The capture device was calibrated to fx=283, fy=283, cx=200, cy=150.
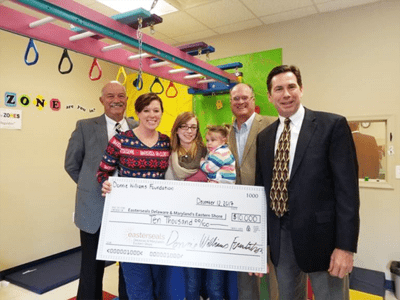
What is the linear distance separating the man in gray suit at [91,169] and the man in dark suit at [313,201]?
48.1 inches

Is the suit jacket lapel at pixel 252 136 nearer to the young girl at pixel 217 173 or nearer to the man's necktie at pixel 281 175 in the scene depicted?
the young girl at pixel 217 173

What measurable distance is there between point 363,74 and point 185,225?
2.72m

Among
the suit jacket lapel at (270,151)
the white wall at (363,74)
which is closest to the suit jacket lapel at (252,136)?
the suit jacket lapel at (270,151)

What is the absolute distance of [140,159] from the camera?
1.82m

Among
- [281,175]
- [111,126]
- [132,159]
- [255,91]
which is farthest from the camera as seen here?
[255,91]

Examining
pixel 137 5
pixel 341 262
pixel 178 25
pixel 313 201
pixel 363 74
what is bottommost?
pixel 341 262

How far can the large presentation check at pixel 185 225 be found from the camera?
1.63 m

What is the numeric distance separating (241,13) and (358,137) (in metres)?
1.98

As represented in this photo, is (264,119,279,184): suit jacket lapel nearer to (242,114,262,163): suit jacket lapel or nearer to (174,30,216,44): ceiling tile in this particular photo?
(242,114,262,163): suit jacket lapel

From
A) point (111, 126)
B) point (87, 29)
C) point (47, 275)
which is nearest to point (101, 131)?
point (111, 126)

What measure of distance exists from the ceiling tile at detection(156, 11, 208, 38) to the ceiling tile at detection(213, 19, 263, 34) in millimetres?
228

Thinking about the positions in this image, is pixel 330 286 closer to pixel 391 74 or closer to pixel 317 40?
pixel 391 74

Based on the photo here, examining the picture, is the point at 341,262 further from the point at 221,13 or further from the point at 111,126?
the point at 221,13

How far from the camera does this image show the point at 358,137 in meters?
3.24
